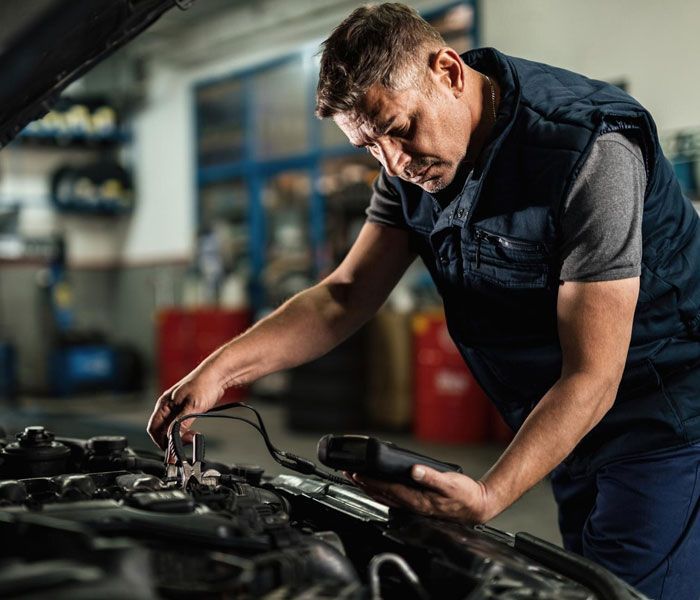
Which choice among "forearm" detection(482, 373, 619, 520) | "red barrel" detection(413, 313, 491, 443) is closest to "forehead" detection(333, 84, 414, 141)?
"forearm" detection(482, 373, 619, 520)

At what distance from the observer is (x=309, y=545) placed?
3.39 ft

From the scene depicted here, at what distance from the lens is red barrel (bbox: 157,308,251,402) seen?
7.57 meters

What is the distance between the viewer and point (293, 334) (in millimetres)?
1770

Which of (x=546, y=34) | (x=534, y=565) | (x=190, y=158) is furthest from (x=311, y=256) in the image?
(x=534, y=565)

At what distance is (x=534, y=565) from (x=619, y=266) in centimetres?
45

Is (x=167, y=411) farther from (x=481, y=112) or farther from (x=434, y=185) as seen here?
(x=481, y=112)

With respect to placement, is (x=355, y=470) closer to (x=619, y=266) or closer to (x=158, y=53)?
(x=619, y=266)

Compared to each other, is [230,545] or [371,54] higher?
[371,54]

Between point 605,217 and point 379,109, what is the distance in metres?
0.38

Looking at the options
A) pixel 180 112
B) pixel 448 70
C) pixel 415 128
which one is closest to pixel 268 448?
pixel 415 128

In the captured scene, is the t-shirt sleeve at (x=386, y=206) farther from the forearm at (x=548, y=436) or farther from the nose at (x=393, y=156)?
the forearm at (x=548, y=436)

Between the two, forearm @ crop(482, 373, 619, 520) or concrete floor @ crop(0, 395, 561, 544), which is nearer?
forearm @ crop(482, 373, 619, 520)

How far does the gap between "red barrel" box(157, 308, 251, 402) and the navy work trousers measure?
609 cm

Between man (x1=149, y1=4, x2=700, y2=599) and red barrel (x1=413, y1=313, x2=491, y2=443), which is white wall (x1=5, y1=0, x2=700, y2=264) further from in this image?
man (x1=149, y1=4, x2=700, y2=599)
